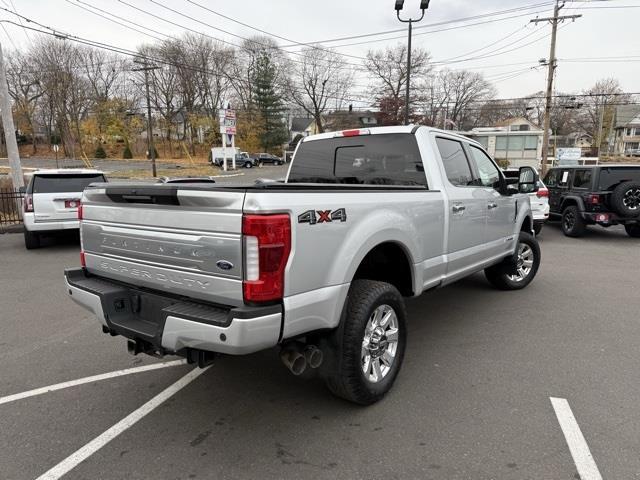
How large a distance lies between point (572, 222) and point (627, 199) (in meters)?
1.35

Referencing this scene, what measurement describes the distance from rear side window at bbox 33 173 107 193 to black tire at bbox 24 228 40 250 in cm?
88

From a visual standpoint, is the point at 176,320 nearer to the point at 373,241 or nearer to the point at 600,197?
the point at 373,241

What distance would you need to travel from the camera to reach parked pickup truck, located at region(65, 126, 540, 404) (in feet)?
7.65

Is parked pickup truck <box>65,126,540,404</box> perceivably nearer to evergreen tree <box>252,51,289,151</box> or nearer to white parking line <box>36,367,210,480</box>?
white parking line <box>36,367,210,480</box>

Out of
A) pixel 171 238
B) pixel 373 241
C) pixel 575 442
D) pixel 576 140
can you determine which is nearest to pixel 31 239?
pixel 171 238

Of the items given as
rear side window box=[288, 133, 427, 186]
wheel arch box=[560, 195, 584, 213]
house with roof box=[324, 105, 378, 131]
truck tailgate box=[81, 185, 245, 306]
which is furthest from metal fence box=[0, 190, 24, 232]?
house with roof box=[324, 105, 378, 131]

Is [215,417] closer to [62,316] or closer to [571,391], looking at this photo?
[571,391]

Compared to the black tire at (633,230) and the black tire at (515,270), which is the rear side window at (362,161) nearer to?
the black tire at (515,270)

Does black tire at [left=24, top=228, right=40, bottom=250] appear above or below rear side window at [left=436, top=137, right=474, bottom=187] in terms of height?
below

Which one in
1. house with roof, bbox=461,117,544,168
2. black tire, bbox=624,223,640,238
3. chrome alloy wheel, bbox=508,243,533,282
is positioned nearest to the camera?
chrome alloy wheel, bbox=508,243,533,282

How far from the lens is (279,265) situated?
2352 mm

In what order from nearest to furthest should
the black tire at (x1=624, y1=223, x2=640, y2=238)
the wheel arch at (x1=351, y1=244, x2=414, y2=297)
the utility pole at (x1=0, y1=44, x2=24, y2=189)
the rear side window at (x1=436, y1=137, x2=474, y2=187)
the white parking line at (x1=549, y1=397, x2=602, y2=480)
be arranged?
the white parking line at (x1=549, y1=397, x2=602, y2=480), the wheel arch at (x1=351, y1=244, x2=414, y2=297), the rear side window at (x1=436, y1=137, x2=474, y2=187), the black tire at (x1=624, y1=223, x2=640, y2=238), the utility pole at (x1=0, y1=44, x2=24, y2=189)

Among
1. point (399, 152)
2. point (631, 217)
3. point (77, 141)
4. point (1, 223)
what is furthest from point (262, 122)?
point (399, 152)

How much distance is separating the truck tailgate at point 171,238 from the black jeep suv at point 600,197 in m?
10.2
